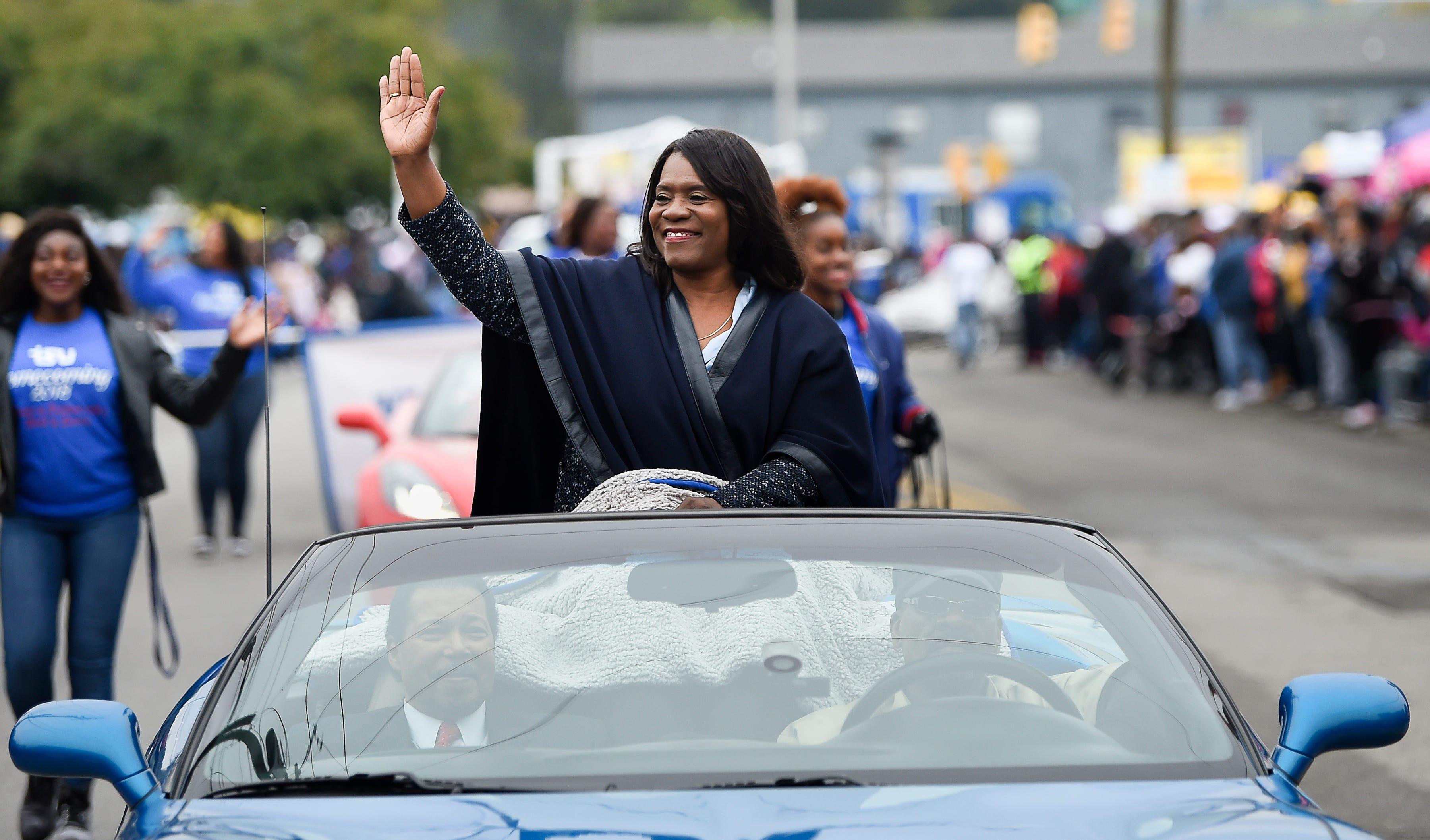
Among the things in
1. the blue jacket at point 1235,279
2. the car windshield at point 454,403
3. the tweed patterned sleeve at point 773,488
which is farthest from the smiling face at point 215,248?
the blue jacket at point 1235,279

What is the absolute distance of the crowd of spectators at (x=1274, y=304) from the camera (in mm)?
15680

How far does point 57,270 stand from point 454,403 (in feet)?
11.8

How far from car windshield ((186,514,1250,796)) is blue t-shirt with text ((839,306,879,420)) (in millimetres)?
2576

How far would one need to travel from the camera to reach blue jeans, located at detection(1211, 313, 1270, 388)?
1842cm

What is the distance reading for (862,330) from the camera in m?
5.94

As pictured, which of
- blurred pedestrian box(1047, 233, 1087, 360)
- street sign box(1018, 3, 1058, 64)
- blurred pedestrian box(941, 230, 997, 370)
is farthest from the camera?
street sign box(1018, 3, 1058, 64)

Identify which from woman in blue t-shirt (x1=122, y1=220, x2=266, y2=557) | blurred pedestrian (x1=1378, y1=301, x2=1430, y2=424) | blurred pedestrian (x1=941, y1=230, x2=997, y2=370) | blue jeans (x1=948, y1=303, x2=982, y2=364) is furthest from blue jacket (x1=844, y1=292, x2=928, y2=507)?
blue jeans (x1=948, y1=303, x2=982, y2=364)

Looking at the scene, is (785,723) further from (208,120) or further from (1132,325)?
(208,120)

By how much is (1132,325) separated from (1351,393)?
15.0 feet

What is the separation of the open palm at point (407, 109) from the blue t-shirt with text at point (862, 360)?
2171 mm

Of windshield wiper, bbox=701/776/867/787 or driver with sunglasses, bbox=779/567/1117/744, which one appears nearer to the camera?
windshield wiper, bbox=701/776/867/787

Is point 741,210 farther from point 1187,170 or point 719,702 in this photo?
point 1187,170

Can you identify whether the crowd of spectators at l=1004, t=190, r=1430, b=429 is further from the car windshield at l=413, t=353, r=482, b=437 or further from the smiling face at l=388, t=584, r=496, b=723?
the smiling face at l=388, t=584, r=496, b=723

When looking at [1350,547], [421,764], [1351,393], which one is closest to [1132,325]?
[1351,393]
